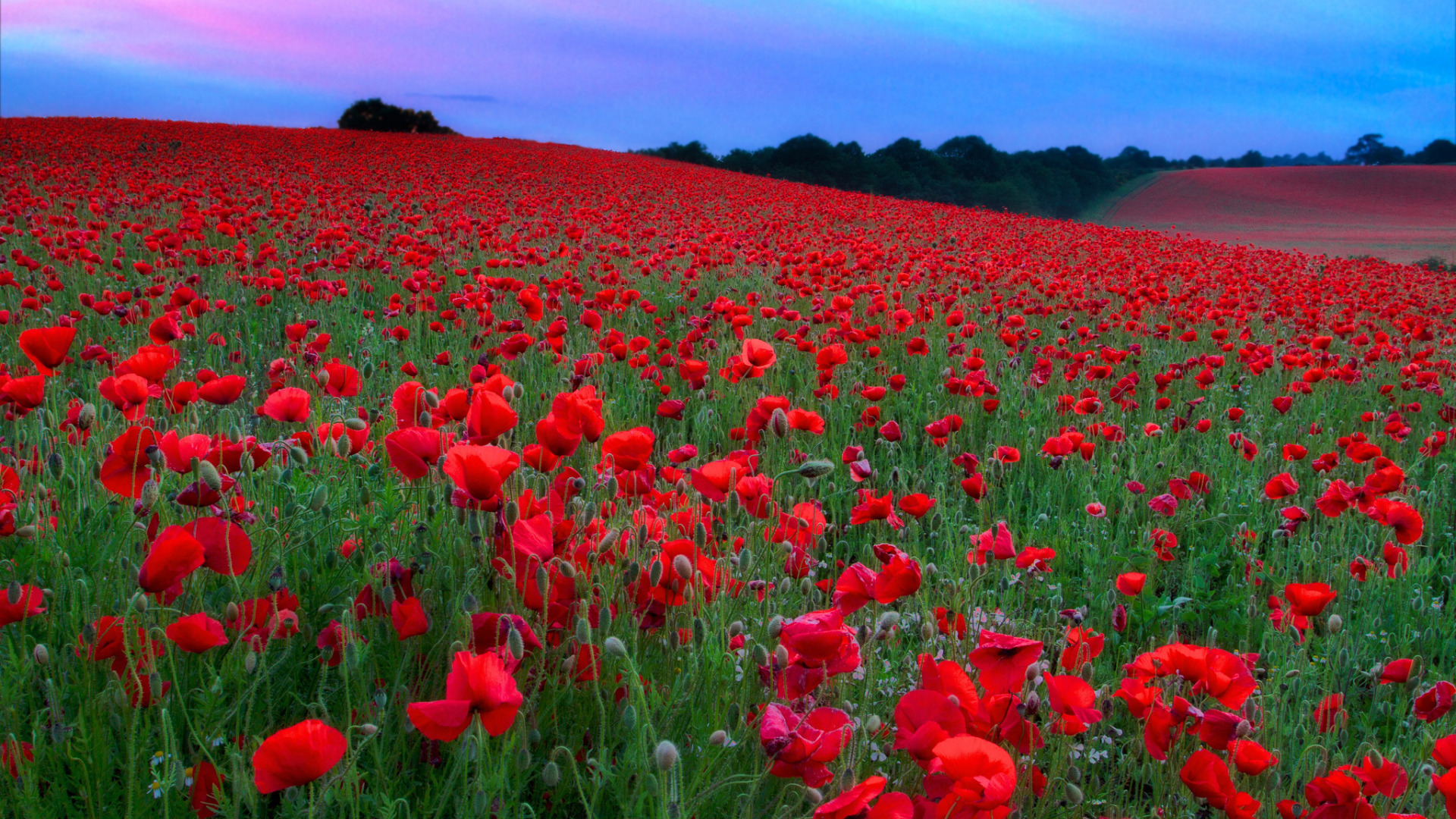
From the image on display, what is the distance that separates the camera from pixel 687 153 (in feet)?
119

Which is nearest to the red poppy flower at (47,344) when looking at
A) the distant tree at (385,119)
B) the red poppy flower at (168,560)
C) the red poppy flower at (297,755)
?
the red poppy flower at (168,560)

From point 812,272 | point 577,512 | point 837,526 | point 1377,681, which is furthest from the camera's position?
point 812,272

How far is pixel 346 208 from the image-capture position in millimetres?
9477

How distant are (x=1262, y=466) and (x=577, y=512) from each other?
126 inches

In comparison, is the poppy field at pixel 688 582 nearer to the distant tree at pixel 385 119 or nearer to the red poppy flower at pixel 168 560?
the red poppy flower at pixel 168 560

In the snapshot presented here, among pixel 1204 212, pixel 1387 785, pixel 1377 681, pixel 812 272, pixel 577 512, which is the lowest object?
pixel 1377 681

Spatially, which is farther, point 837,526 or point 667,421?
point 667,421

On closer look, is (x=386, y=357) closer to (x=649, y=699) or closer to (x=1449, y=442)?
(x=649, y=699)

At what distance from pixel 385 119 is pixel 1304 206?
36844 mm

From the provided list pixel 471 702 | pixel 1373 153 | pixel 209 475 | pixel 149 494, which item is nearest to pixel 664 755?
pixel 471 702

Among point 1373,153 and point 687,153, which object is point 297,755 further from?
point 1373,153

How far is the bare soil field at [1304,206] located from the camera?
26.7 metres

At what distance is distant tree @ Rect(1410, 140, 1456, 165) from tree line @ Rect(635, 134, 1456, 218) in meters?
25.9

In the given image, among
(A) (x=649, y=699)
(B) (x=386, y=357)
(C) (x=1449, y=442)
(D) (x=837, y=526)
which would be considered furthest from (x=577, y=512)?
(C) (x=1449, y=442)
